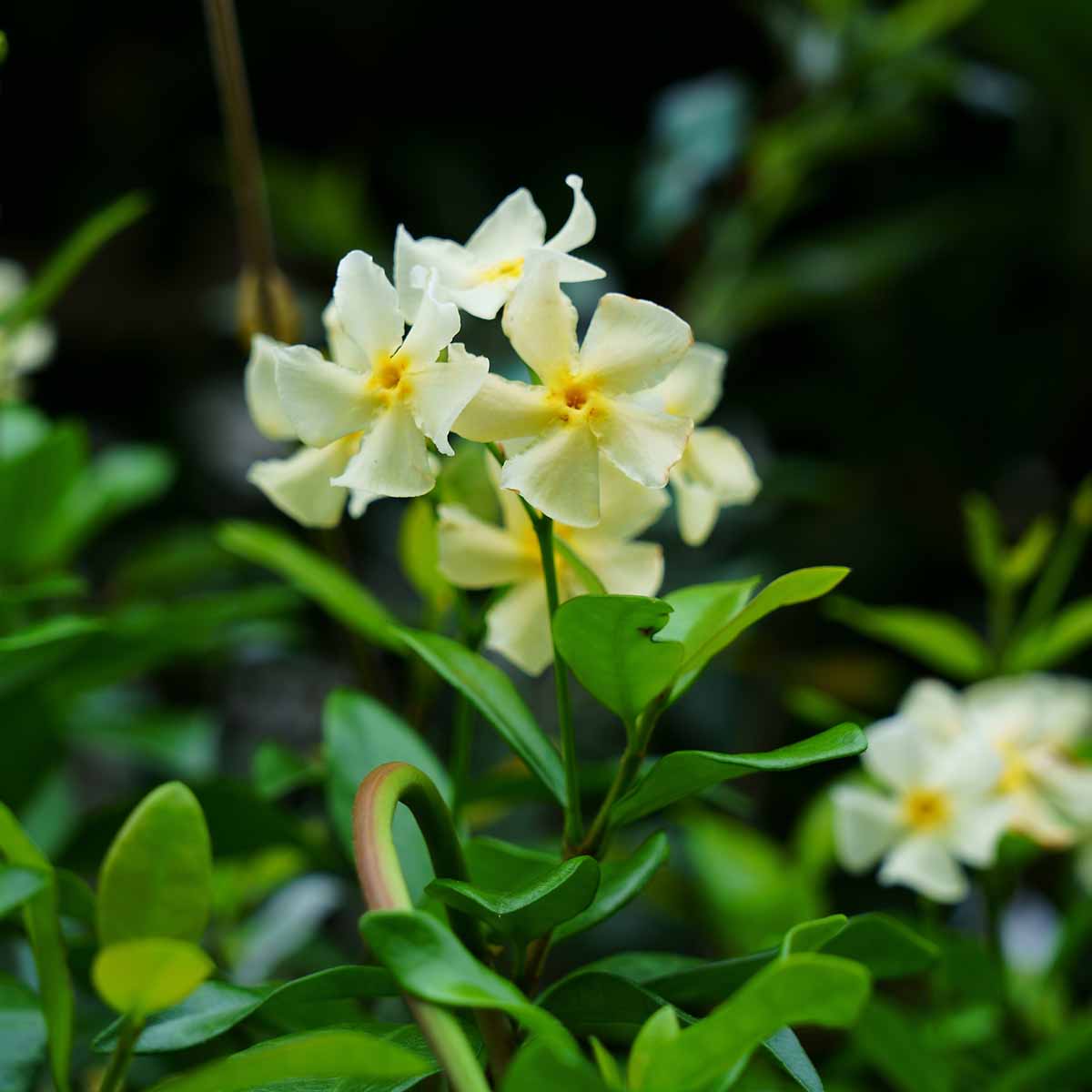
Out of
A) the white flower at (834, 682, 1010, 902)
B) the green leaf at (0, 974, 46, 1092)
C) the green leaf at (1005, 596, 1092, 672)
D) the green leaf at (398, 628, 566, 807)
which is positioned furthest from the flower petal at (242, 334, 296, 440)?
the green leaf at (1005, 596, 1092, 672)

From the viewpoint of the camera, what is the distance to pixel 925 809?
664 mm

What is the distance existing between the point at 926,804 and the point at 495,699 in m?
0.33

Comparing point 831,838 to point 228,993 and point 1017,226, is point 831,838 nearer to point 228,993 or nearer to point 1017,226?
point 228,993

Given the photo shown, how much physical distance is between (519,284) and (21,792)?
0.41m

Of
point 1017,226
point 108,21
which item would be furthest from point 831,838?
point 108,21

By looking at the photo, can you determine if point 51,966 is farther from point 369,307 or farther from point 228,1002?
point 369,307

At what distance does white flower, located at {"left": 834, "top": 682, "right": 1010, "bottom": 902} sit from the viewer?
638 mm

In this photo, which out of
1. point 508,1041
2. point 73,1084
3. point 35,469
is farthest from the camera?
point 35,469

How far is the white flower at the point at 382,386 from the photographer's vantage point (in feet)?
1.28

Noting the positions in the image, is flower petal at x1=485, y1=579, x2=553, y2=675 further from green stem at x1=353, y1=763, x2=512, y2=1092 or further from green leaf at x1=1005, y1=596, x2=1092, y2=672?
green leaf at x1=1005, y1=596, x2=1092, y2=672

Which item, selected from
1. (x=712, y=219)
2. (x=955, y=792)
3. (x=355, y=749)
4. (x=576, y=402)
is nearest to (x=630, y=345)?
(x=576, y=402)

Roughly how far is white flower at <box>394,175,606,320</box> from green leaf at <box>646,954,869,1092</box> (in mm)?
221

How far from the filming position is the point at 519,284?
0.39 m

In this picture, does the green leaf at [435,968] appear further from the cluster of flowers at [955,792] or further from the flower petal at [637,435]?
the cluster of flowers at [955,792]
